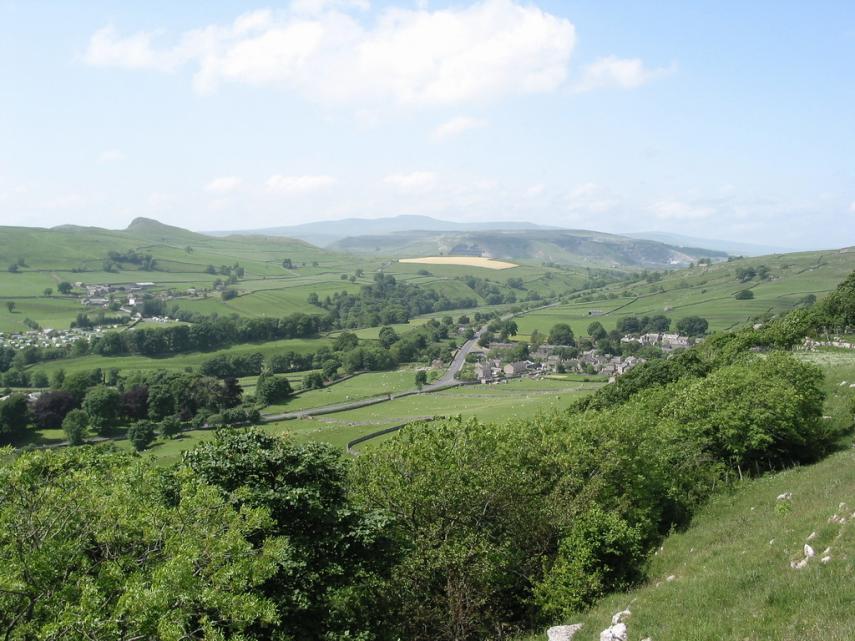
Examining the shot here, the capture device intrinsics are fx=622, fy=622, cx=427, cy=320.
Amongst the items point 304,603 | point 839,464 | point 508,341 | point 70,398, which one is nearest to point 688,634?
point 304,603

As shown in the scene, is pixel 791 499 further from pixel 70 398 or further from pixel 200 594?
pixel 70 398

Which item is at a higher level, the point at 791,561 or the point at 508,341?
the point at 791,561

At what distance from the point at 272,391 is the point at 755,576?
99191 millimetres

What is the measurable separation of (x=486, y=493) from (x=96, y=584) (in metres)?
14.3

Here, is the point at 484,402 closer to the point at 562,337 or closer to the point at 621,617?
the point at 562,337

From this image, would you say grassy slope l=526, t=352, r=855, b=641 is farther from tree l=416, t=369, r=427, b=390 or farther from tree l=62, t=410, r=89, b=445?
tree l=416, t=369, r=427, b=390

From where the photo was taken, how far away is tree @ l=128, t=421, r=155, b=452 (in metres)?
84.8

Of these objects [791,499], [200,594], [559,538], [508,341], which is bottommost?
[508,341]

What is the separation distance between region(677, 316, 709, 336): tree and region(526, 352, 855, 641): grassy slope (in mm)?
152171

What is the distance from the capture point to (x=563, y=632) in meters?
18.2

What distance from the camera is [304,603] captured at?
17.5m

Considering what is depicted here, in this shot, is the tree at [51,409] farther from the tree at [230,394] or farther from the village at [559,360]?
the village at [559,360]

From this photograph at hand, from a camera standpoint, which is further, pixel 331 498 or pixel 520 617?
pixel 520 617

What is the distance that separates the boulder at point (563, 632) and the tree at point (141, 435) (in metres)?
78.3
